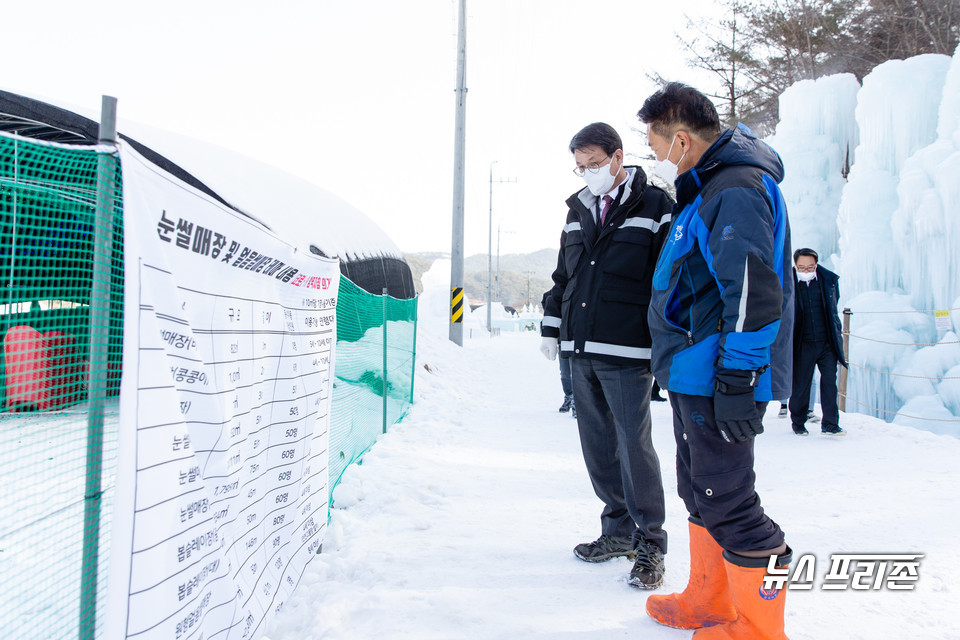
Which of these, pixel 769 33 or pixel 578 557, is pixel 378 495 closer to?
pixel 578 557

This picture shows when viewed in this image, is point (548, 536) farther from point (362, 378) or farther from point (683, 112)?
point (362, 378)

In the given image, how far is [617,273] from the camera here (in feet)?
8.96

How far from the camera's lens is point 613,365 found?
8.86 feet

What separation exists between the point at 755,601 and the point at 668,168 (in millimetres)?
1535

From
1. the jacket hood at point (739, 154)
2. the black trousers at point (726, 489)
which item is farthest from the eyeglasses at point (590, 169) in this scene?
the black trousers at point (726, 489)

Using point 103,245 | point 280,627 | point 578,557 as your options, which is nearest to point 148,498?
point 103,245

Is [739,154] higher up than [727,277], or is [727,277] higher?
[739,154]

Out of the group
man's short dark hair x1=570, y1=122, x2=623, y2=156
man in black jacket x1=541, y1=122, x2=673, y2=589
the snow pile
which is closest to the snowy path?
man in black jacket x1=541, y1=122, x2=673, y2=589

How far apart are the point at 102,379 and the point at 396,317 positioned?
18.6 feet

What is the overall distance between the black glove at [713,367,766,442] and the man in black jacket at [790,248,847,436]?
15.5 ft

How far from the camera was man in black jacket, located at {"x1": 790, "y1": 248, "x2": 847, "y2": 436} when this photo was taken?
6.00m

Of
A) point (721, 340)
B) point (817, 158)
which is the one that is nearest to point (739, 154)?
point (721, 340)

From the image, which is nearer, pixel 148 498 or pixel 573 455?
pixel 148 498

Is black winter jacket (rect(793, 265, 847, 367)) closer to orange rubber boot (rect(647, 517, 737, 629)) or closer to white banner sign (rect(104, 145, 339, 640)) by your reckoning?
orange rubber boot (rect(647, 517, 737, 629))
